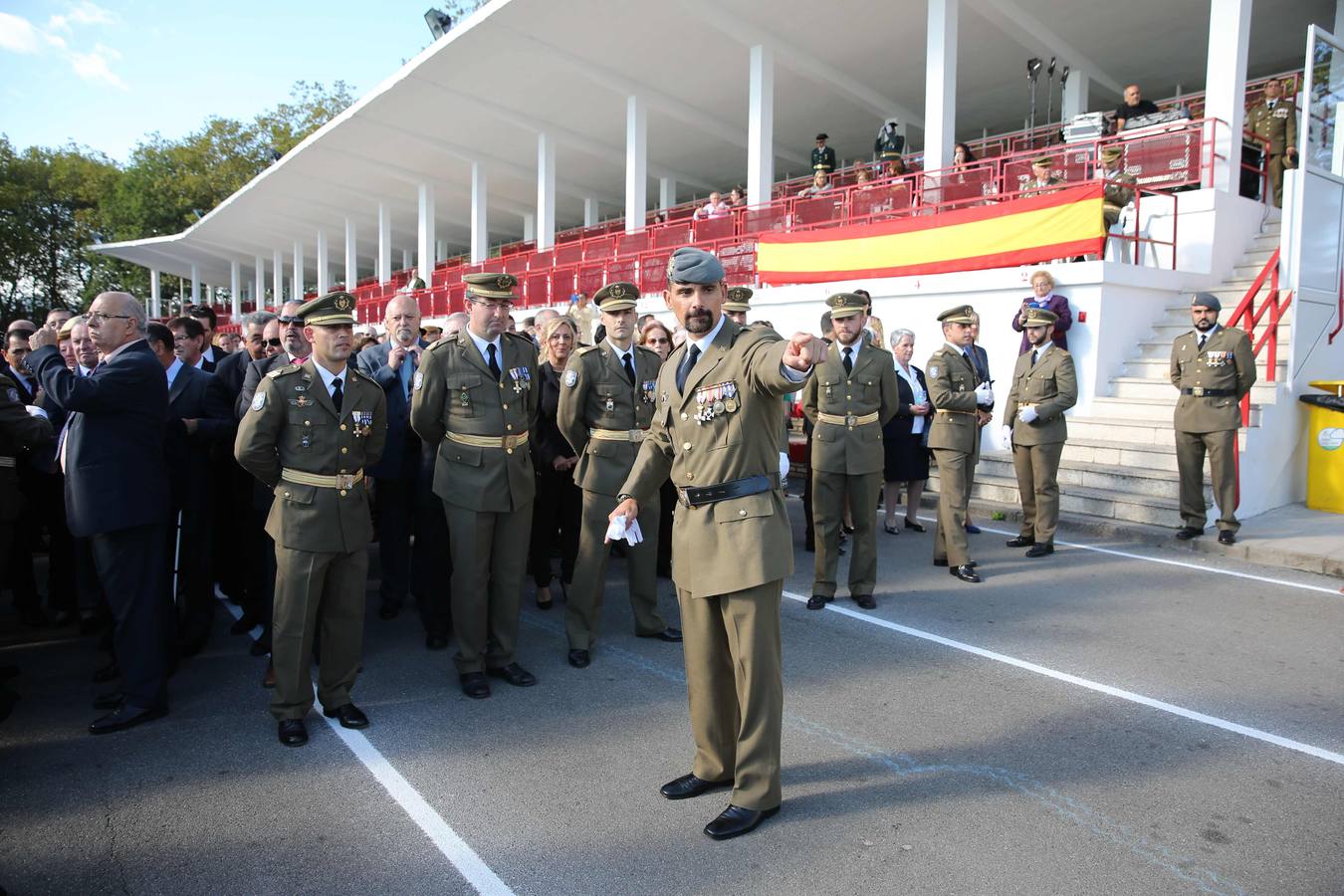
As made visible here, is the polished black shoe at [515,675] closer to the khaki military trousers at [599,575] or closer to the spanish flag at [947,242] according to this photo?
the khaki military trousers at [599,575]

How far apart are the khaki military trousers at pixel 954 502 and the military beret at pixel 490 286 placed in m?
3.63

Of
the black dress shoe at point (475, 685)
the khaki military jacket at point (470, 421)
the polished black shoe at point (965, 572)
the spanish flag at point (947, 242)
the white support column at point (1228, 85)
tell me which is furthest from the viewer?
the white support column at point (1228, 85)

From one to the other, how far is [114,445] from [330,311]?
1.16m

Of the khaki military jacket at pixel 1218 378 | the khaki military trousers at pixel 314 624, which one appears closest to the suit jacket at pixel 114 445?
the khaki military trousers at pixel 314 624

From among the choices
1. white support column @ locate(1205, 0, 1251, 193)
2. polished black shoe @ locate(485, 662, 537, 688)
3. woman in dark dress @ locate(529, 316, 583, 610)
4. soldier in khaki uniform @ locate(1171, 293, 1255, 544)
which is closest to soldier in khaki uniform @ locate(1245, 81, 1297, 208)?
white support column @ locate(1205, 0, 1251, 193)

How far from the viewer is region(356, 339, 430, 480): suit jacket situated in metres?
5.57

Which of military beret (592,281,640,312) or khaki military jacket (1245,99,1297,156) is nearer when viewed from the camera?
military beret (592,281,640,312)

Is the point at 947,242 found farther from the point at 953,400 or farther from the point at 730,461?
the point at 730,461

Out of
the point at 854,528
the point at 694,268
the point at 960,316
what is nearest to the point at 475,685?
the point at 694,268

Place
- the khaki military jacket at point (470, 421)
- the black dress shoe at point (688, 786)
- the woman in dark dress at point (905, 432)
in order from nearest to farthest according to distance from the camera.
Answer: the black dress shoe at point (688, 786)
the khaki military jacket at point (470, 421)
the woman in dark dress at point (905, 432)

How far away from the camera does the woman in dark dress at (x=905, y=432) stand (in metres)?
7.93

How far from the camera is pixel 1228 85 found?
11.8m

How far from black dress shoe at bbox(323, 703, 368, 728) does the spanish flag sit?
31.1 feet

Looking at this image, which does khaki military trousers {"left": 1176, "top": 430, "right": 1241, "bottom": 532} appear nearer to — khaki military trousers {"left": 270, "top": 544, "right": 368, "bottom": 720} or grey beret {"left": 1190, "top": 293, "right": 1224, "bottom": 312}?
grey beret {"left": 1190, "top": 293, "right": 1224, "bottom": 312}
